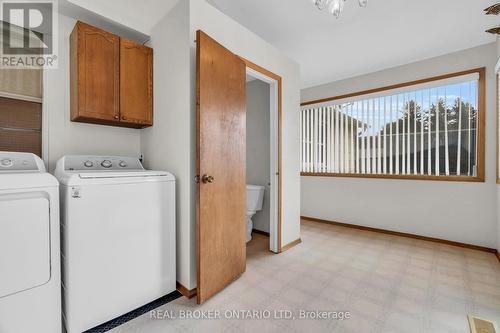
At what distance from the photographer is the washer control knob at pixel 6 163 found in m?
1.55

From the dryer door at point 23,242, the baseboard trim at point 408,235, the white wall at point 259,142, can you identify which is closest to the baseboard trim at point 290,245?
the white wall at point 259,142

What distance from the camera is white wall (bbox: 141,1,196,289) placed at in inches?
72.8

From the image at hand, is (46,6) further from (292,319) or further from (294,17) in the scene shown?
(292,319)

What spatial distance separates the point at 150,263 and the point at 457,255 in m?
3.30

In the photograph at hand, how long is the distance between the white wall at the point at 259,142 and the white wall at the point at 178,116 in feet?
5.37

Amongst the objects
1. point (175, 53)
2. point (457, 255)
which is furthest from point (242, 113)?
point (457, 255)

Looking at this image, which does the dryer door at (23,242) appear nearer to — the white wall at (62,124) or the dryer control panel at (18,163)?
the dryer control panel at (18,163)

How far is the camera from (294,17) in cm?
234

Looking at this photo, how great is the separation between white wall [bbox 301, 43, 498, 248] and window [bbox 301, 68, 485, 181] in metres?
0.10

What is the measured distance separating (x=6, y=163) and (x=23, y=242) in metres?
0.68

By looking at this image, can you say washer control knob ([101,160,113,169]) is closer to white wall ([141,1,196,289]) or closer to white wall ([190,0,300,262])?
white wall ([141,1,196,289])

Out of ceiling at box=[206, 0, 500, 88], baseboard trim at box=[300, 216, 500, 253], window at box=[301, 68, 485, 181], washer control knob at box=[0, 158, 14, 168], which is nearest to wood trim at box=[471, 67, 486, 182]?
window at box=[301, 68, 485, 181]

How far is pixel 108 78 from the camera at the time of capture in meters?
2.01

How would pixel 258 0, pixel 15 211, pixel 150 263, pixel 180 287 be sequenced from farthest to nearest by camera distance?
1. pixel 258 0
2. pixel 180 287
3. pixel 150 263
4. pixel 15 211
